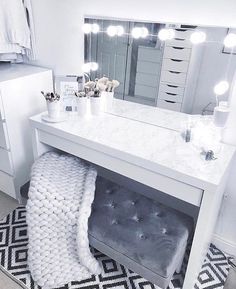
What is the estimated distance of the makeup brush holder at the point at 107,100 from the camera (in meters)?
1.60

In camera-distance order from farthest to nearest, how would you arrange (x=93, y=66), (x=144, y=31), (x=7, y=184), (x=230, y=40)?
(x=7, y=184)
(x=93, y=66)
(x=144, y=31)
(x=230, y=40)

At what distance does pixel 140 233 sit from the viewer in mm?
1198

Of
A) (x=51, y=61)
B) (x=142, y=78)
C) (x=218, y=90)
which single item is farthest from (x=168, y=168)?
(x=51, y=61)

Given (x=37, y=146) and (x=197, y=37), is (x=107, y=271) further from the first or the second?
A: (x=197, y=37)

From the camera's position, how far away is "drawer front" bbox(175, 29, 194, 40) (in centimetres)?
131

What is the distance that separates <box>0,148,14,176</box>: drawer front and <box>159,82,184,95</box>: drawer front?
1.09 m

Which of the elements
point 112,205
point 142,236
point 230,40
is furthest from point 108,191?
point 230,40

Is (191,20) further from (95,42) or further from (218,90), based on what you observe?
(95,42)

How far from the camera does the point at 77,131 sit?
1.37m

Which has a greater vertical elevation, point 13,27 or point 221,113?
point 13,27

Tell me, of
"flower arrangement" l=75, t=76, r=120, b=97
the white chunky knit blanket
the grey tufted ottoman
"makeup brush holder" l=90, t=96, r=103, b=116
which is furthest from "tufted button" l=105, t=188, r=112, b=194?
"flower arrangement" l=75, t=76, r=120, b=97

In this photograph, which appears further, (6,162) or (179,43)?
(6,162)

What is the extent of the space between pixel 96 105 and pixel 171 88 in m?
0.45

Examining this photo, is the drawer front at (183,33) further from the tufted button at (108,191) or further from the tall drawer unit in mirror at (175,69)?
the tufted button at (108,191)
